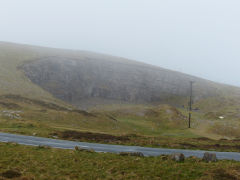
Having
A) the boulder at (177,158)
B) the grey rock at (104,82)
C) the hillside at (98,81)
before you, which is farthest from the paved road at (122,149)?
the grey rock at (104,82)

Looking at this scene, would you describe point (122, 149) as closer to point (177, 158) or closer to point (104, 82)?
point (177, 158)

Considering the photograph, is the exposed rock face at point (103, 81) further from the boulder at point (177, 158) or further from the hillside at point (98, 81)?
the boulder at point (177, 158)

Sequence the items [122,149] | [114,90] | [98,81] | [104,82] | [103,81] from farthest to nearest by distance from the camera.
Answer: [103,81], [104,82], [98,81], [114,90], [122,149]

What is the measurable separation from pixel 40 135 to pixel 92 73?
111114 mm

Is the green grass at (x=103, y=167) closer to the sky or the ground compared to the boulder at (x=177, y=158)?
closer to the ground

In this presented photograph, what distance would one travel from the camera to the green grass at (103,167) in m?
12.8

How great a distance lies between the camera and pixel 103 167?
48.4 ft

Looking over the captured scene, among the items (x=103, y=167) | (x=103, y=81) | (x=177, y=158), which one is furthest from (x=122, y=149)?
(x=103, y=81)

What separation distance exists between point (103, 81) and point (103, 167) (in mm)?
123819

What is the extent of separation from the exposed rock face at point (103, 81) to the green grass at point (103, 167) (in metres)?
97.3

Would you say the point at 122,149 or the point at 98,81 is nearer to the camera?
the point at 122,149

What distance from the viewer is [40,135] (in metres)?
28.9

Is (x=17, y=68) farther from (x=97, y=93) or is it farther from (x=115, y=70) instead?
(x=115, y=70)

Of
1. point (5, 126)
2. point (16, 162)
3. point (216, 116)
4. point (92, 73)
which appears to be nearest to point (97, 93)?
point (92, 73)
